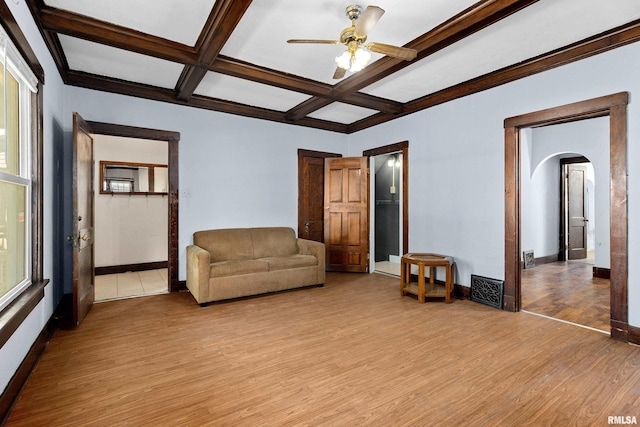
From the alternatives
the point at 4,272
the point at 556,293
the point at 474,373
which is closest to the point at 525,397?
the point at 474,373

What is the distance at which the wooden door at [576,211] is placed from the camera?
21.7 ft

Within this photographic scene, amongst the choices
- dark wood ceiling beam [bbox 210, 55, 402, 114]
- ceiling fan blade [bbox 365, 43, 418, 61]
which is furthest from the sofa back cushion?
ceiling fan blade [bbox 365, 43, 418, 61]

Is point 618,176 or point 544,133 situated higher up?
point 544,133

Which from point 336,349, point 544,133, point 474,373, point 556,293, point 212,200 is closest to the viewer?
point 474,373

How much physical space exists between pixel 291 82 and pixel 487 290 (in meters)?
3.40

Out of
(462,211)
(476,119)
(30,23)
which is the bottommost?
(462,211)

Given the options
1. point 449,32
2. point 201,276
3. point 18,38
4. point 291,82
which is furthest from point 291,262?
point 18,38

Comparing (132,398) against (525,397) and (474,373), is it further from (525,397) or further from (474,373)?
(525,397)

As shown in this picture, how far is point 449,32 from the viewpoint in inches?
106

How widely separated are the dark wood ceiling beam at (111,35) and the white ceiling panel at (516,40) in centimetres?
230

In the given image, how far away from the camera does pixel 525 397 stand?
198 cm

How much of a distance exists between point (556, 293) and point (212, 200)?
4.90 meters

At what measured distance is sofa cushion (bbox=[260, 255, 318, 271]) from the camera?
166 inches

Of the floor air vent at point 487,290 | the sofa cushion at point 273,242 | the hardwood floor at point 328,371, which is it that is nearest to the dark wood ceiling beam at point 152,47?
the sofa cushion at point 273,242
